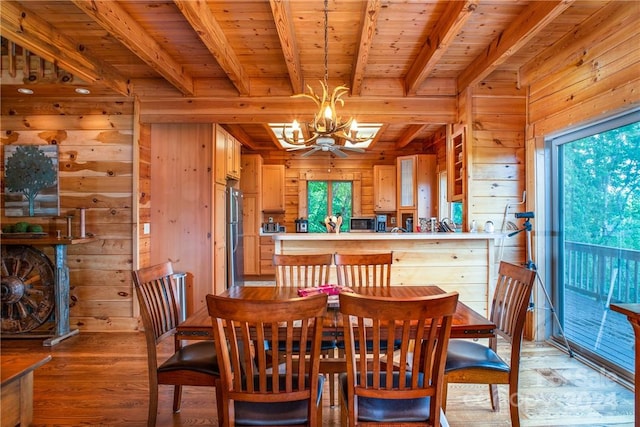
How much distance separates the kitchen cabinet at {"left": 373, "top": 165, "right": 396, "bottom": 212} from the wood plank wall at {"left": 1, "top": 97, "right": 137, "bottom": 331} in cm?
444

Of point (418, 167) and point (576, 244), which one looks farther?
point (418, 167)

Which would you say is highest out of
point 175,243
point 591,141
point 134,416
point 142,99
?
point 142,99

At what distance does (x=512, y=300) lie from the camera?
199 cm

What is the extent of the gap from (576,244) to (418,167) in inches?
133

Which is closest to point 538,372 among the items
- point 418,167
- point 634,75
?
point 634,75

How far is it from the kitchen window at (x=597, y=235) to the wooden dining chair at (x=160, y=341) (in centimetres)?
300

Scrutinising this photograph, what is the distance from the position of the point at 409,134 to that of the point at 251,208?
305 centimetres

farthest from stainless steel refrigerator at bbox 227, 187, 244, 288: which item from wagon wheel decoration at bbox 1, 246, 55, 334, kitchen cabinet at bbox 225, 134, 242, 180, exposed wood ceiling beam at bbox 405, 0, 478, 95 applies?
exposed wood ceiling beam at bbox 405, 0, 478, 95

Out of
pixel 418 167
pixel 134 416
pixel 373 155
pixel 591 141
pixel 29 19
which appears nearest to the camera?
pixel 134 416

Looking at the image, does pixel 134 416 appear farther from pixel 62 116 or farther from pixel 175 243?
pixel 62 116

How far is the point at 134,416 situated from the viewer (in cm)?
223

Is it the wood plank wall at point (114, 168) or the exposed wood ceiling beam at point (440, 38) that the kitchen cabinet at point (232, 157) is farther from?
the exposed wood ceiling beam at point (440, 38)

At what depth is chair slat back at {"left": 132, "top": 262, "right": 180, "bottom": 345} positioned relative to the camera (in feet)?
6.33

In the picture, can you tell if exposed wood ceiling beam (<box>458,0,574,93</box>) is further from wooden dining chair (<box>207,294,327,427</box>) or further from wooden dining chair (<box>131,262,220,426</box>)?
wooden dining chair (<box>131,262,220,426</box>)
